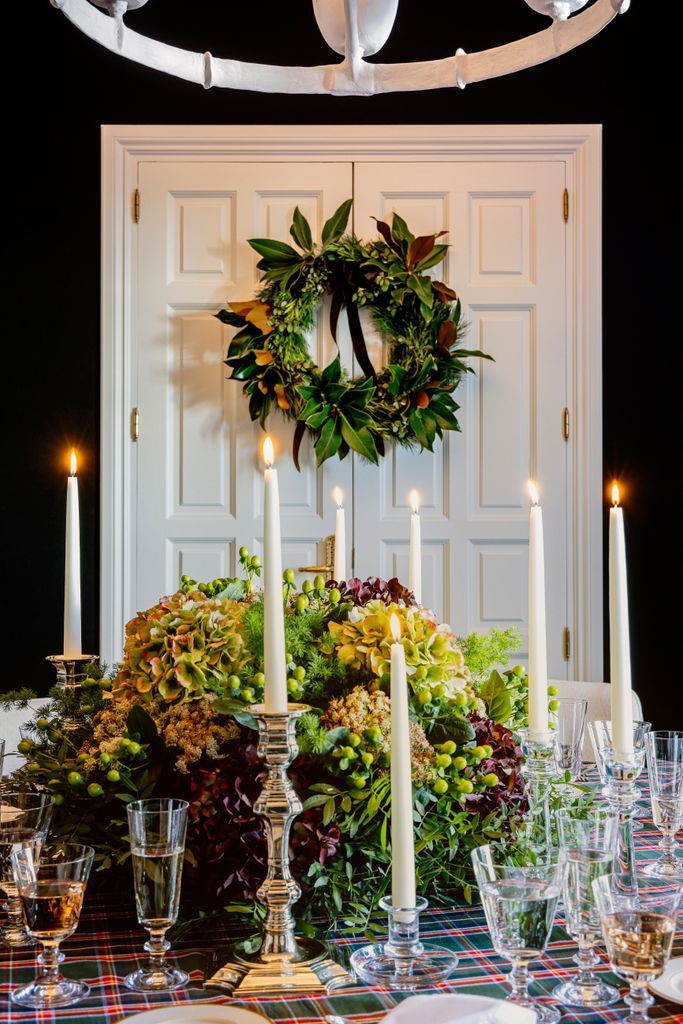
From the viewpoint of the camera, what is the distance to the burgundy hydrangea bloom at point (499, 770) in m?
1.26

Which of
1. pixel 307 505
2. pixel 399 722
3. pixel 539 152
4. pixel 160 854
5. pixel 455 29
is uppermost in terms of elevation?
pixel 455 29

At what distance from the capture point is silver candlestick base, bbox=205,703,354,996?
1.04 meters

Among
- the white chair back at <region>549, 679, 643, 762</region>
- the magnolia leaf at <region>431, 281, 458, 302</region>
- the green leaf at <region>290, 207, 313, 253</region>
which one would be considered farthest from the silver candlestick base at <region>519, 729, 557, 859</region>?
the green leaf at <region>290, 207, 313, 253</region>

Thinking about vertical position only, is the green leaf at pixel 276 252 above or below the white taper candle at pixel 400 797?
above

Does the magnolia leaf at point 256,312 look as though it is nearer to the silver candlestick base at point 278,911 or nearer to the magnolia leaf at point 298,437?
the magnolia leaf at point 298,437

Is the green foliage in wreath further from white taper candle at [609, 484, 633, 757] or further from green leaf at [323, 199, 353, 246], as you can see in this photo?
white taper candle at [609, 484, 633, 757]

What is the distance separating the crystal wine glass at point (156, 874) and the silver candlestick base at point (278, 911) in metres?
0.06

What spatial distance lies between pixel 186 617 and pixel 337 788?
0.29 m

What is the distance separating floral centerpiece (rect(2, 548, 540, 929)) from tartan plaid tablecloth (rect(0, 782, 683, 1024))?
0.05 m

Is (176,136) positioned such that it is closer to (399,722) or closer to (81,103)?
(81,103)

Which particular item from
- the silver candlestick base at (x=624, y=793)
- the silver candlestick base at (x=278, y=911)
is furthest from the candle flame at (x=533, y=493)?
the silver candlestick base at (x=278, y=911)

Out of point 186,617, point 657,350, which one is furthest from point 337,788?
point 657,350

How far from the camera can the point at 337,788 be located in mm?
1213

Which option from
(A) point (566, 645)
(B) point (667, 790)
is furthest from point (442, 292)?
(B) point (667, 790)
